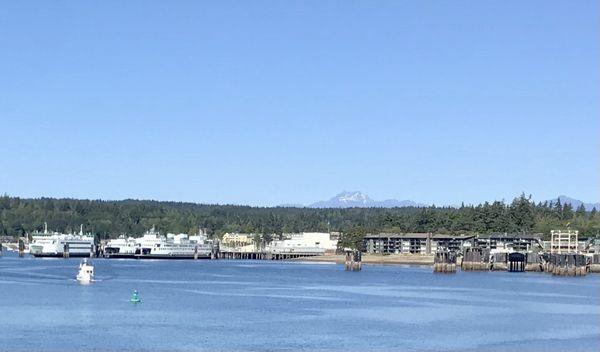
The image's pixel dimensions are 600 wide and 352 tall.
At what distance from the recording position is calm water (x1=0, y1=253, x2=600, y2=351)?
208 feet

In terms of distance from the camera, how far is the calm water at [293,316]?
63.4m

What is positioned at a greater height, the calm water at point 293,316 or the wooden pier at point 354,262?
the wooden pier at point 354,262

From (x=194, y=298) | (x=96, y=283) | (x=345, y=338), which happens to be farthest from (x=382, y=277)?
(x=345, y=338)

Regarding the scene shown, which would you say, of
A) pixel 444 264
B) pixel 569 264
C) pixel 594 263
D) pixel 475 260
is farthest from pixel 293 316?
pixel 594 263

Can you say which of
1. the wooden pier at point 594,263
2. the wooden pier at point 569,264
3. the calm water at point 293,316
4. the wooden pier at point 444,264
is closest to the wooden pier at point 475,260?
the wooden pier at point 444,264

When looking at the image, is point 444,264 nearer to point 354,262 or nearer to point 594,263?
point 354,262

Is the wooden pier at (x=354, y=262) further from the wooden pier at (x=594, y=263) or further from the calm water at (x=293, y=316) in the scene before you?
the calm water at (x=293, y=316)

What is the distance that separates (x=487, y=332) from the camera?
234 feet

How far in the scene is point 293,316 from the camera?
79625 mm

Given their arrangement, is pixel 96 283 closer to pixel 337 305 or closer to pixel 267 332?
pixel 337 305

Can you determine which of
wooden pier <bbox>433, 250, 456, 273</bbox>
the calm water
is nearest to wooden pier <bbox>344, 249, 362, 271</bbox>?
wooden pier <bbox>433, 250, 456, 273</bbox>

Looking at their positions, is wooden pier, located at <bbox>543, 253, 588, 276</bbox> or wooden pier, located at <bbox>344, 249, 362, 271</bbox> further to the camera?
wooden pier, located at <bbox>344, 249, 362, 271</bbox>

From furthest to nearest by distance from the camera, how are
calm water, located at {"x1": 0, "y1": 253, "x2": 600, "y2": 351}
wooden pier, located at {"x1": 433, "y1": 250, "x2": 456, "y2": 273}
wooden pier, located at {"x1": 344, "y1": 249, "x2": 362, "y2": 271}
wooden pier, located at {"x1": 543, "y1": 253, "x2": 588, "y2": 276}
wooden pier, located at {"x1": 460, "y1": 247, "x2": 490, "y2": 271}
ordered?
wooden pier, located at {"x1": 460, "y1": 247, "x2": 490, "y2": 271} → wooden pier, located at {"x1": 344, "y1": 249, "x2": 362, "y2": 271} → wooden pier, located at {"x1": 433, "y1": 250, "x2": 456, "y2": 273} → wooden pier, located at {"x1": 543, "y1": 253, "x2": 588, "y2": 276} → calm water, located at {"x1": 0, "y1": 253, "x2": 600, "y2": 351}

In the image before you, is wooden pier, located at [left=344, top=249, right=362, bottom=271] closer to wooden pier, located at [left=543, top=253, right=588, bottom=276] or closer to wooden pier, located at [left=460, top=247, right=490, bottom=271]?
wooden pier, located at [left=460, top=247, right=490, bottom=271]
